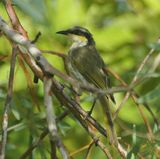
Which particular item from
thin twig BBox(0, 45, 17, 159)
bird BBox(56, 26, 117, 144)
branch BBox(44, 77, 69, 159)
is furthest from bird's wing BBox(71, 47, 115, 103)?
branch BBox(44, 77, 69, 159)

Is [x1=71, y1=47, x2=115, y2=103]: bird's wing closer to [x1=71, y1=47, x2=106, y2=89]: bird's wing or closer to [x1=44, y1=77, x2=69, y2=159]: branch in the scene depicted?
[x1=71, y1=47, x2=106, y2=89]: bird's wing

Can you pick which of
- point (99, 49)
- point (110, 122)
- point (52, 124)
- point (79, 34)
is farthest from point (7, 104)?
point (79, 34)

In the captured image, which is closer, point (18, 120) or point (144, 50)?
point (18, 120)

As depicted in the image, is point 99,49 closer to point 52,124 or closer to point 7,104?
point 7,104

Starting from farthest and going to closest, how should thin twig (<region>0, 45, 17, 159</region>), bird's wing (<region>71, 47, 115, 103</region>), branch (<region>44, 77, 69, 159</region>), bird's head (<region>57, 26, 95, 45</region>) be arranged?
bird's head (<region>57, 26, 95, 45</region>), bird's wing (<region>71, 47, 115, 103</region>), thin twig (<region>0, 45, 17, 159</region>), branch (<region>44, 77, 69, 159</region>)

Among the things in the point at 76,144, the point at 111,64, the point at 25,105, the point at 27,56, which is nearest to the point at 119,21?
the point at 111,64

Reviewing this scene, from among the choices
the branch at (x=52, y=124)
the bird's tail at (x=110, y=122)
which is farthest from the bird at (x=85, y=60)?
the branch at (x=52, y=124)

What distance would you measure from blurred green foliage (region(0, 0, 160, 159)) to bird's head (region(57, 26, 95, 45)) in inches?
2.0

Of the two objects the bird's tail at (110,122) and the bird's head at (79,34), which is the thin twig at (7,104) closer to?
the bird's tail at (110,122)

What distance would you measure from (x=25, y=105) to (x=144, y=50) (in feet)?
4.42

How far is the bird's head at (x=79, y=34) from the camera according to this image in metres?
3.40

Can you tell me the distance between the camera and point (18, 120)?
101 inches

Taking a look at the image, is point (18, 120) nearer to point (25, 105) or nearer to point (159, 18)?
point (25, 105)

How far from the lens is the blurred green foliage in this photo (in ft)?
8.27
